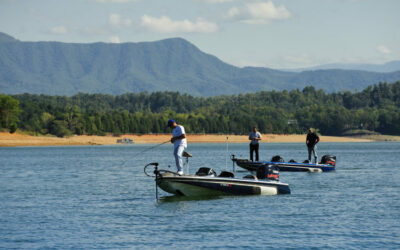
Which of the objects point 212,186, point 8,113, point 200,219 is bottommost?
point 200,219

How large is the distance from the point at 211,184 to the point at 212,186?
0.12 meters

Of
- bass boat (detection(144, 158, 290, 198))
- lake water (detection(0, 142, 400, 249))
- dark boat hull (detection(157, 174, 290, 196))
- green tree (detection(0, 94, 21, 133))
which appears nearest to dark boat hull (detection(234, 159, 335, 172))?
lake water (detection(0, 142, 400, 249))

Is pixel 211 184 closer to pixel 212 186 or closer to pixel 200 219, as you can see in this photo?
pixel 212 186

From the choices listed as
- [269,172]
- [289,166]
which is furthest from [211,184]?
[289,166]

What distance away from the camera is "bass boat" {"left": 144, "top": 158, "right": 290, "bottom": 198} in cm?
2608

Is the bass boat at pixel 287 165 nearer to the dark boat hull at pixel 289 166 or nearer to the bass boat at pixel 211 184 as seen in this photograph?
the dark boat hull at pixel 289 166

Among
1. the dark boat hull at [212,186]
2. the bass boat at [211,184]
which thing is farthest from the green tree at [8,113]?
the dark boat hull at [212,186]

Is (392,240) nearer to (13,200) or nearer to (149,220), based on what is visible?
(149,220)

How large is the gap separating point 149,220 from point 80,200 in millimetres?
7274

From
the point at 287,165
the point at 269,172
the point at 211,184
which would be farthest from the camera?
the point at 287,165

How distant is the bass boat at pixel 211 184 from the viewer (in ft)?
85.6

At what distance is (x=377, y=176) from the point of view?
4025 cm

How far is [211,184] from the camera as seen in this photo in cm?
2656

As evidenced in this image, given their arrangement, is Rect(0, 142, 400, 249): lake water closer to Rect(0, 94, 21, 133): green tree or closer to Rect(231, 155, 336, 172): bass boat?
Rect(231, 155, 336, 172): bass boat
